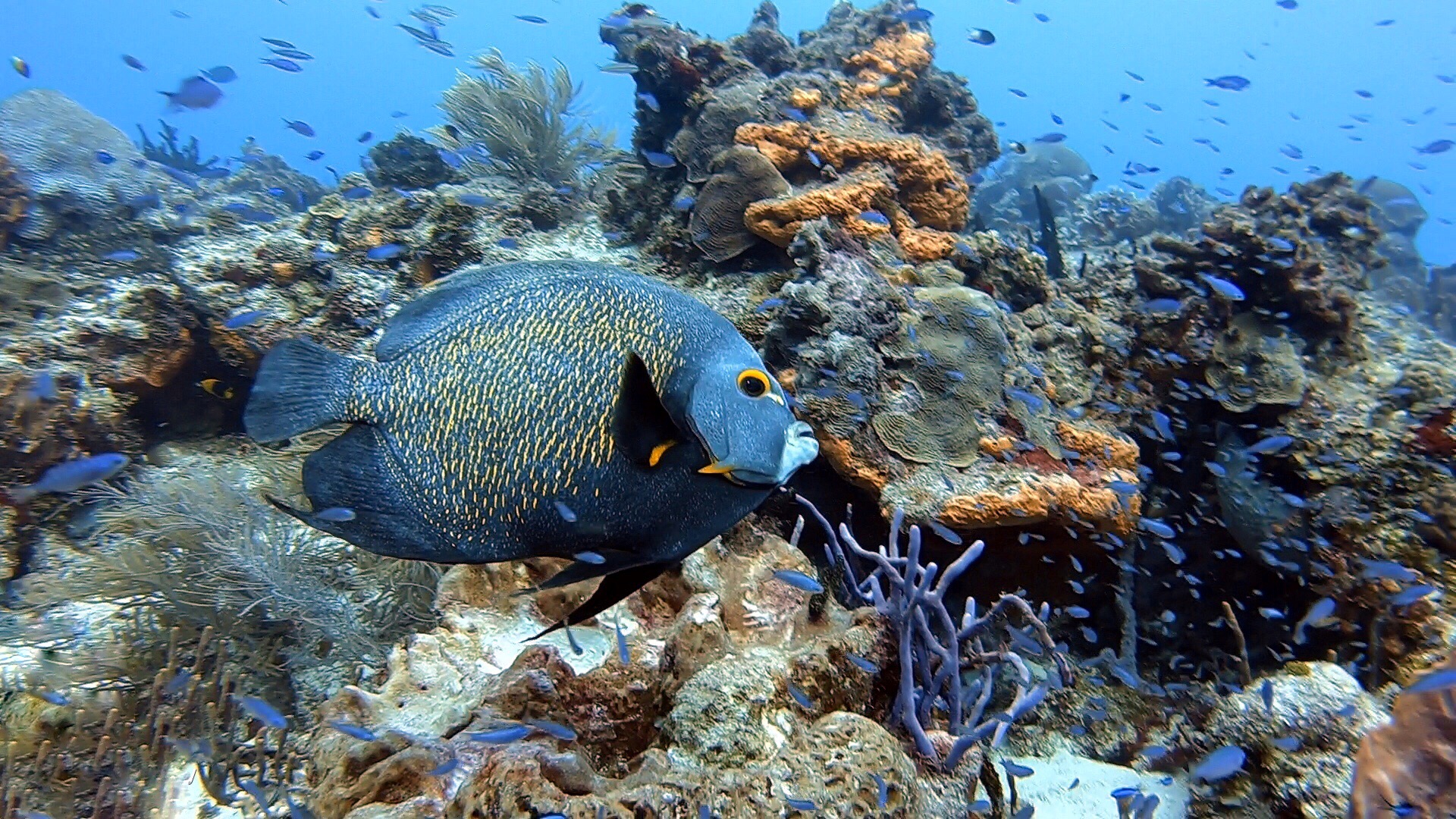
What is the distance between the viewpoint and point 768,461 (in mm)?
1397

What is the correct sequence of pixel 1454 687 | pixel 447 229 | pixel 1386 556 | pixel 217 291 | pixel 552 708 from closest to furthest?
pixel 552 708 < pixel 1454 687 < pixel 1386 556 < pixel 217 291 < pixel 447 229

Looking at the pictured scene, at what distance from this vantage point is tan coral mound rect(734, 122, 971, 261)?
5816mm

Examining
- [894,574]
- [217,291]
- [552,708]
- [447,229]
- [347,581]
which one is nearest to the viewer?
[552,708]

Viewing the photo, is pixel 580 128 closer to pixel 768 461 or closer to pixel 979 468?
pixel 979 468

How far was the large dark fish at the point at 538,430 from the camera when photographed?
4.87 ft

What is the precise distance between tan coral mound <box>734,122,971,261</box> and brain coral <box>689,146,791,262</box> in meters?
0.17

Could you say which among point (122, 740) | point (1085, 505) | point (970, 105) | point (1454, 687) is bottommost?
point (122, 740)

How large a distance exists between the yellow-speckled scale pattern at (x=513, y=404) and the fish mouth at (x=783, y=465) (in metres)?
0.27

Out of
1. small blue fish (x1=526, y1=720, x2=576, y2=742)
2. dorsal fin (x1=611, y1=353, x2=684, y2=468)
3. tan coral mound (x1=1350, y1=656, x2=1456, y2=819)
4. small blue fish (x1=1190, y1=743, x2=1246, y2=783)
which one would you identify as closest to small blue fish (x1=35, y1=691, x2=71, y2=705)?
small blue fish (x1=526, y1=720, x2=576, y2=742)

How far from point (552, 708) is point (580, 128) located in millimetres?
8917

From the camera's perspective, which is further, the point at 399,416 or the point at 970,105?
the point at 970,105

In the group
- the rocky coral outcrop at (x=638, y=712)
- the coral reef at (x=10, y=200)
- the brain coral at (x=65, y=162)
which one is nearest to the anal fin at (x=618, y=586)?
the rocky coral outcrop at (x=638, y=712)

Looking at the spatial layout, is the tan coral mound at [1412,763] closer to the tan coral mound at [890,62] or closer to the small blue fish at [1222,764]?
the small blue fish at [1222,764]

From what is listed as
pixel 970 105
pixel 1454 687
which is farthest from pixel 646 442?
pixel 970 105
